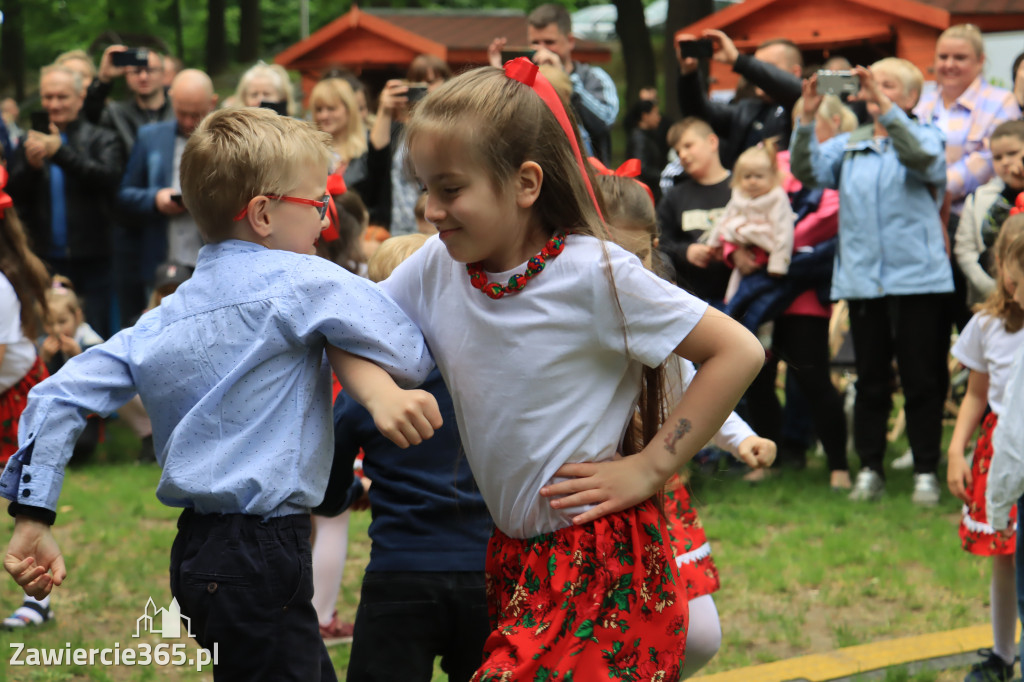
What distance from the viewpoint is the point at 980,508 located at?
4.42 metres

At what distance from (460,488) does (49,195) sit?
6400 mm

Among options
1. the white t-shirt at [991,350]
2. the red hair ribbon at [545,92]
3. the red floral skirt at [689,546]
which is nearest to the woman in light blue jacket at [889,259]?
the white t-shirt at [991,350]

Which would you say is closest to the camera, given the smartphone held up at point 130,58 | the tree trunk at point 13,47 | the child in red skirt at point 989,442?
the child in red skirt at point 989,442

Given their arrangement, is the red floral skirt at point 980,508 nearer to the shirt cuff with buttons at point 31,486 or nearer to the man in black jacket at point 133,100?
the shirt cuff with buttons at point 31,486

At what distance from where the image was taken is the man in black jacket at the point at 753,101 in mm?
7305

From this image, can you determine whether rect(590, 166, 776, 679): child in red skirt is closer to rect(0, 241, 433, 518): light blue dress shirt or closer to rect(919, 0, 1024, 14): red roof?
rect(0, 241, 433, 518): light blue dress shirt

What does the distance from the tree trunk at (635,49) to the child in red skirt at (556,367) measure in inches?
731

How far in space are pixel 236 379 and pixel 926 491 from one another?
17.0 ft

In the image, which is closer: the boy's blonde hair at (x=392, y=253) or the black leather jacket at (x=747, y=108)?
the boy's blonde hair at (x=392, y=253)

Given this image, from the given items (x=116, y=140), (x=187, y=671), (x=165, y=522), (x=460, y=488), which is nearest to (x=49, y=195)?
(x=116, y=140)

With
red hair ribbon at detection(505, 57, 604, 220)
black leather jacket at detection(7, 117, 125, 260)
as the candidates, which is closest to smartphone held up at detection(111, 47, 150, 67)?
black leather jacket at detection(7, 117, 125, 260)

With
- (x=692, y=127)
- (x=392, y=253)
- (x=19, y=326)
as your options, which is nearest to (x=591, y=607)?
(x=392, y=253)

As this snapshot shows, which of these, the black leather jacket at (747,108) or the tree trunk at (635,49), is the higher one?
the black leather jacket at (747,108)

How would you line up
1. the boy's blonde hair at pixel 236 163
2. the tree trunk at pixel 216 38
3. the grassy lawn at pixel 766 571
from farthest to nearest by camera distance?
the tree trunk at pixel 216 38 < the grassy lawn at pixel 766 571 < the boy's blonde hair at pixel 236 163
